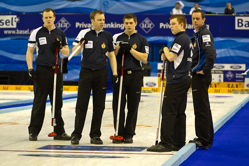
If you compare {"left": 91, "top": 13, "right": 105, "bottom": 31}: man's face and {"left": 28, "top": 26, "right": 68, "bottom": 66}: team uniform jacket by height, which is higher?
{"left": 91, "top": 13, "right": 105, "bottom": 31}: man's face

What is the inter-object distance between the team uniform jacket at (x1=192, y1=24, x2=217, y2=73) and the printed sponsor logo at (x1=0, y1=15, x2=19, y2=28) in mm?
17022

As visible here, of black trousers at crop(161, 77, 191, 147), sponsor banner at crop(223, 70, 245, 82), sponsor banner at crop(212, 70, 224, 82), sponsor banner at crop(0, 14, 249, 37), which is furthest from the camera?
sponsor banner at crop(0, 14, 249, 37)

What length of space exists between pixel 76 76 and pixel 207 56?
1551 cm

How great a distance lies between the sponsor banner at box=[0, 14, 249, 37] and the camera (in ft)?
64.1

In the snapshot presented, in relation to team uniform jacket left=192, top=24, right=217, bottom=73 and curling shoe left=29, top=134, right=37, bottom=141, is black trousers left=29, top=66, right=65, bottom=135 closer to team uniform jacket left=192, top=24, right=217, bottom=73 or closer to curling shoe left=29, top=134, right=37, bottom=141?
curling shoe left=29, top=134, right=37, bottom=141

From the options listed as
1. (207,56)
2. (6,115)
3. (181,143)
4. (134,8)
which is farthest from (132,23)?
(134,8)

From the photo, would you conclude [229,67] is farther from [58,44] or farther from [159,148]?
[159,148]

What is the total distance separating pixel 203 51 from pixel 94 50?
1525mm

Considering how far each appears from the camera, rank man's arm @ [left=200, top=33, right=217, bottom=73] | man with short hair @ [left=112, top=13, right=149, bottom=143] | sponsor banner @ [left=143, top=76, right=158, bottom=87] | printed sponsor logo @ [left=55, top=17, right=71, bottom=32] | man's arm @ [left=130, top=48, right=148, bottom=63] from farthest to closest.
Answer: printed sponsor logo @ [left=55, top=17, right=71, bottom=32] → sponsor banner @ [left=143, top=76, right=158, bottom=87] → man with short hair @ [left=112, top=13, right=149, bottom=143] → man's arm @ [left=130, top=48, right=148, bottom=63] → man's arm @ [left=200, top=33, right=217, bottom=73]

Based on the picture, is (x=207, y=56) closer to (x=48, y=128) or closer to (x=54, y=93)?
(x=54, y=93)

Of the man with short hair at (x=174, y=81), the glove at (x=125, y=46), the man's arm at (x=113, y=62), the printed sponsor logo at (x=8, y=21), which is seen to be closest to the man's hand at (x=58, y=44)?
the man's arm at (x=113, y=62)

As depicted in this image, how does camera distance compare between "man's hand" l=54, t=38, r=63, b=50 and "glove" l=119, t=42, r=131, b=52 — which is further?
"man's hand" l=54, t=38, r=63, b=50

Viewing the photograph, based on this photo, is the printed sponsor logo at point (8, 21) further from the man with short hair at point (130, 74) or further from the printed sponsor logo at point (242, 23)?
the man with short hair at point (130, 74)

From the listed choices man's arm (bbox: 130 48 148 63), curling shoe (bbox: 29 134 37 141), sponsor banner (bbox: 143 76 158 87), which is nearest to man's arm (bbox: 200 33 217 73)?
man's arm (bbox: 130 48 148 63)
